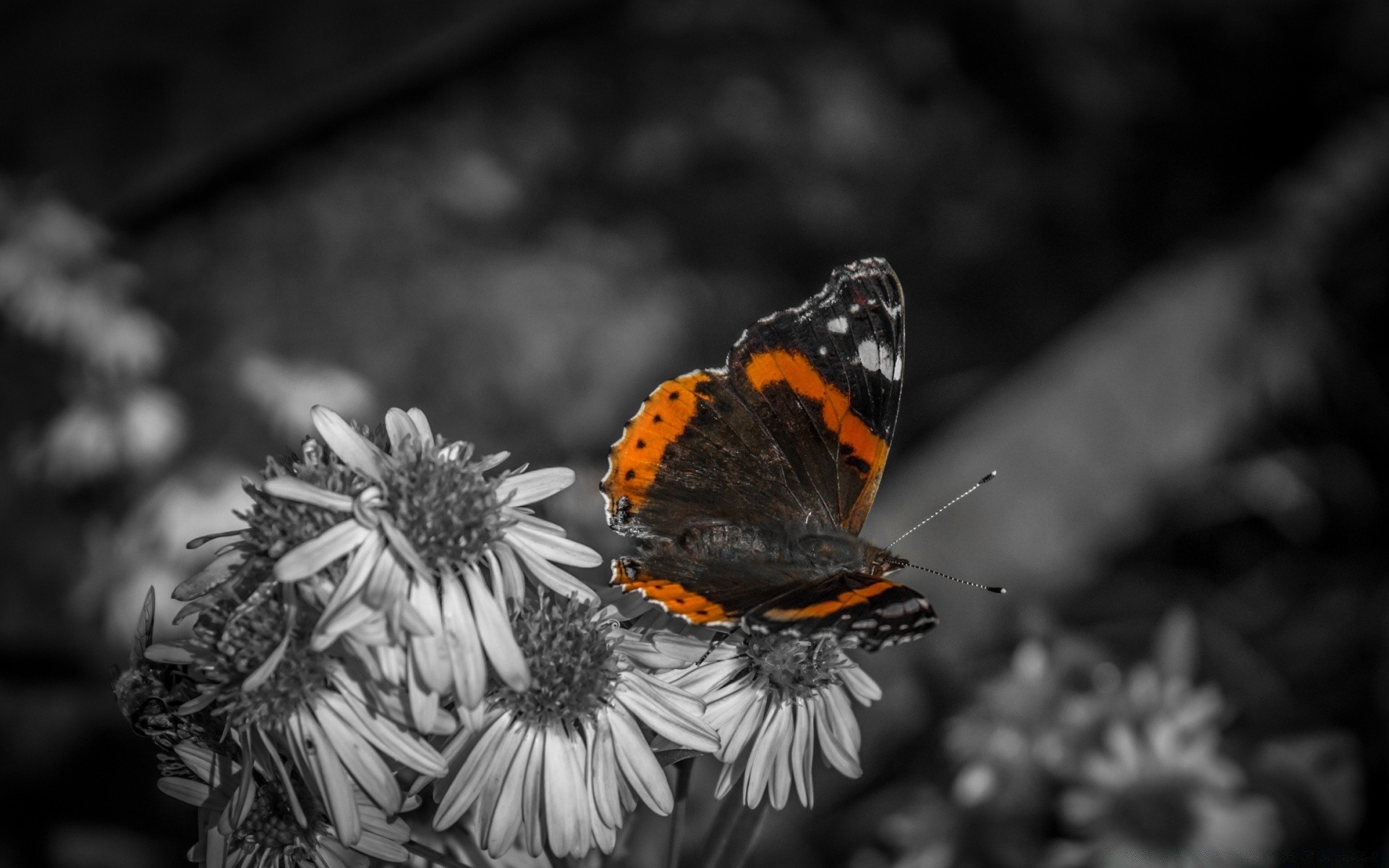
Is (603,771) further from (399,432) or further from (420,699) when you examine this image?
(399,432)

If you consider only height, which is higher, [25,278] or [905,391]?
[905,391]

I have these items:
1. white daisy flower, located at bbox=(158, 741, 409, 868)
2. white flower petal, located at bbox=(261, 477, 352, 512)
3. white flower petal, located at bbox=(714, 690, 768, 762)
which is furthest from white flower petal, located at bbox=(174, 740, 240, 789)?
white flower petal, located at bbox=(714, 690, 768, 762)

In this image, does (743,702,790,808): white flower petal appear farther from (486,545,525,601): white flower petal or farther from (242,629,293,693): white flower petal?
(242,629,293,693): white flower petal

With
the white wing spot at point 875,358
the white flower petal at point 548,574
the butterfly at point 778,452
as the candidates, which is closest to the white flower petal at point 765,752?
the butterfly at point 778,452

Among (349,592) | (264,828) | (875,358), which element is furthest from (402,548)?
(875,358)

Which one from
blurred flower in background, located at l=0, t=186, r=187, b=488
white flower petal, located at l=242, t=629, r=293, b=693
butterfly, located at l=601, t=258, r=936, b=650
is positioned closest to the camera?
white flower petal, located at l=242, t=629, r=293, b=693

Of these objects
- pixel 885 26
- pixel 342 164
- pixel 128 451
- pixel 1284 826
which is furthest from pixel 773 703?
pixel 885 26

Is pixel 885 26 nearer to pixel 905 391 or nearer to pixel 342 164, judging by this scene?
pixel 905 391
